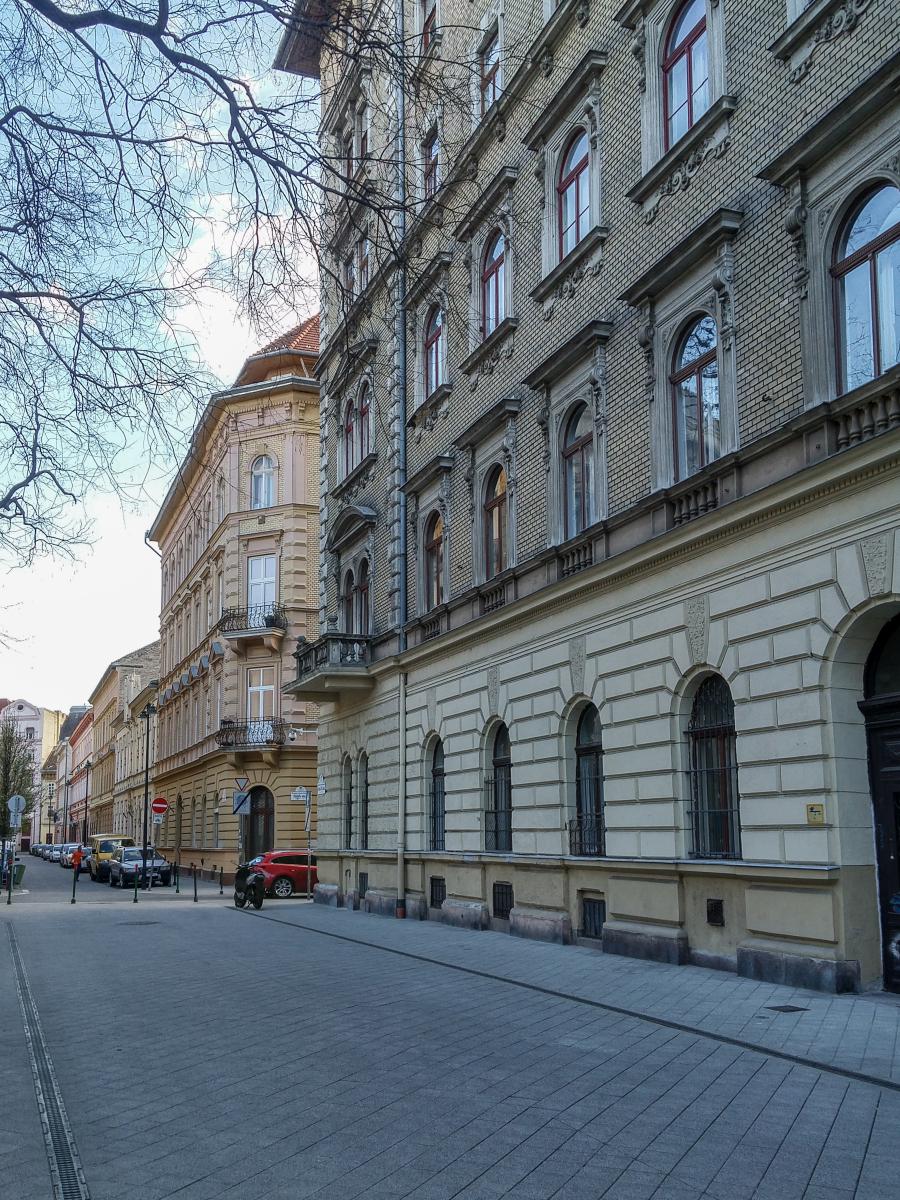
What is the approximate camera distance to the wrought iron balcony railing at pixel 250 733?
149 ft

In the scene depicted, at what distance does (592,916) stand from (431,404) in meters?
11.9

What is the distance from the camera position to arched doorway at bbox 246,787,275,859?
45.6 m

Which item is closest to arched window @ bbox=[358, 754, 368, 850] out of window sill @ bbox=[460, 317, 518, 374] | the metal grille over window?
the metal grille over window

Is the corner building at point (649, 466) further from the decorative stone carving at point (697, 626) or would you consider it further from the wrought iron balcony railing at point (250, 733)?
the wrought iron balcony railing at point (250, 733)

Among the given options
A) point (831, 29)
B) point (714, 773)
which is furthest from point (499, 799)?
point (831, 29)

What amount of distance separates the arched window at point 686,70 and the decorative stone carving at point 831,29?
218 centimetres

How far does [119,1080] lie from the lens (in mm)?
8984

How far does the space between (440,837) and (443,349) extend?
9955mm

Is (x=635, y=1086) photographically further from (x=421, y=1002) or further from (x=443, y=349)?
(x=443, y=349)

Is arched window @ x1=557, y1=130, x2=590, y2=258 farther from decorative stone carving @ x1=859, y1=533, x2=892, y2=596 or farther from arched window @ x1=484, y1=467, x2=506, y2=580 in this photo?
decorative stone carving @ x1=859, y1=533, x2=892, y2=596

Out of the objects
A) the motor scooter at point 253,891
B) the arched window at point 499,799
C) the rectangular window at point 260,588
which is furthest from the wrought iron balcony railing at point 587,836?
the rectangular window at point 260,588

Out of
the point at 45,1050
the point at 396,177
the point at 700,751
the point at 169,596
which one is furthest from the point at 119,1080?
the point at 169,596

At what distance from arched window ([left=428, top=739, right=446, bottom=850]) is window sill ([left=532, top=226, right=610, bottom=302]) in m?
9.15

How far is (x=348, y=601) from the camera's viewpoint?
31781 millimetres
